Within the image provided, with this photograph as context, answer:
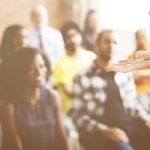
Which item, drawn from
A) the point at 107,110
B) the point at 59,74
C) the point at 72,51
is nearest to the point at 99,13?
the point at 72,51

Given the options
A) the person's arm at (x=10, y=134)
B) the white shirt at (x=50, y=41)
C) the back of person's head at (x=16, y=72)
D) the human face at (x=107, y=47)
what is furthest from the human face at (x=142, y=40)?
the person's arm at (x=10, y=134)

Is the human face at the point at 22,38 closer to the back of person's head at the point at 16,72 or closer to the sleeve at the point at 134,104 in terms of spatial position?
the back of person's head at the point at 16,72

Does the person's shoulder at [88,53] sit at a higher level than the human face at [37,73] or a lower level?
higher

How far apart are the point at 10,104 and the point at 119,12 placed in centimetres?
60

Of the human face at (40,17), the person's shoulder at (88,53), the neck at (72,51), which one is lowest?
the person's shoulder at (88,53)

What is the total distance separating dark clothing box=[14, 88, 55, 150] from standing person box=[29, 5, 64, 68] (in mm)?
166

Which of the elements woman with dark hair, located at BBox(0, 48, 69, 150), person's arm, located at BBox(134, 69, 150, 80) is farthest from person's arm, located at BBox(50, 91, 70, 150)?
person's arm, located at BBox(134, 69, 150, 80)

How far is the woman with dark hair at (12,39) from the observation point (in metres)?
1.36

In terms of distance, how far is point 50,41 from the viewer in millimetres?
1364

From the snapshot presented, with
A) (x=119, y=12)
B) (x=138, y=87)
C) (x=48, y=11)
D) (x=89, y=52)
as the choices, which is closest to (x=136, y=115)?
(x=138, y=87)

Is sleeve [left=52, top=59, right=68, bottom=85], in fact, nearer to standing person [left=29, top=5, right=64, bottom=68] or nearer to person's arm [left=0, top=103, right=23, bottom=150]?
standing person [left=29, top=5, right=64, bottom=68]

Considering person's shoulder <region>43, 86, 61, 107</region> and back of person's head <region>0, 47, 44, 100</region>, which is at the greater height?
back of person's head <region>0, 47, 44, 100</region>

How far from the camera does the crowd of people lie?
135 centimetres

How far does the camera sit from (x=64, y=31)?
1354 mm
